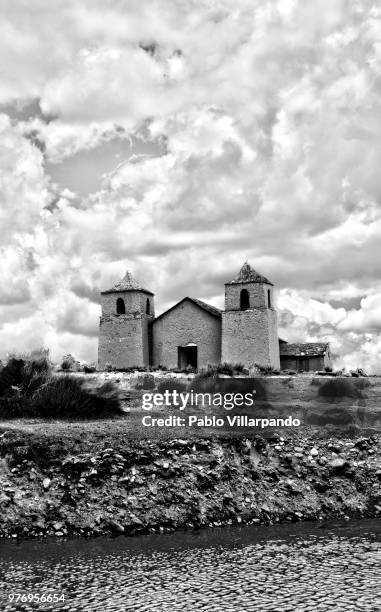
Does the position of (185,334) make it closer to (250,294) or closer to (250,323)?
(250,323)

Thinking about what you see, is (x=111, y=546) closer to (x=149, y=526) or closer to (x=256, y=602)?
(x=149, y=526)

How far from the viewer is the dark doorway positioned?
1670 inches

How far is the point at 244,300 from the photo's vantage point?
4175 centimetres

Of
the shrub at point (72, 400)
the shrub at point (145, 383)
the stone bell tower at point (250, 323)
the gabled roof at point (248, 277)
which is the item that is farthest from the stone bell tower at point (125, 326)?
the shrub at point (72, 400)

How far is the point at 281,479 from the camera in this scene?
13.4 metres

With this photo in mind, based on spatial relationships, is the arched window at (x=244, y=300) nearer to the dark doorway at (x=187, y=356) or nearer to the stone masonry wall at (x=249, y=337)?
the stone masonry wall at (x=249, y=337)

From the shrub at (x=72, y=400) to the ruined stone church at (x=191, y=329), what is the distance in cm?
2159

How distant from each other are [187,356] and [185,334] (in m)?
1.47

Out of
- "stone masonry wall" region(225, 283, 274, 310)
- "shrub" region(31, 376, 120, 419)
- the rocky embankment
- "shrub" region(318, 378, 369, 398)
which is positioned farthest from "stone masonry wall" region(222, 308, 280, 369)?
the rocky embankment

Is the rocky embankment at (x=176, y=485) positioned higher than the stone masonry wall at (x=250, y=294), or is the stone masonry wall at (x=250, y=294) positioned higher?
the stone masonry wall at (x=250, y=294)

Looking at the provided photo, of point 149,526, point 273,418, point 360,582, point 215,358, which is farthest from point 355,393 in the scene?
point 215,358

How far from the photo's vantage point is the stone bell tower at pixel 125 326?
42219mm

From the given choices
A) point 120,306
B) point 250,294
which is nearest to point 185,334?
point 120,306

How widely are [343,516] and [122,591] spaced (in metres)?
5.82
